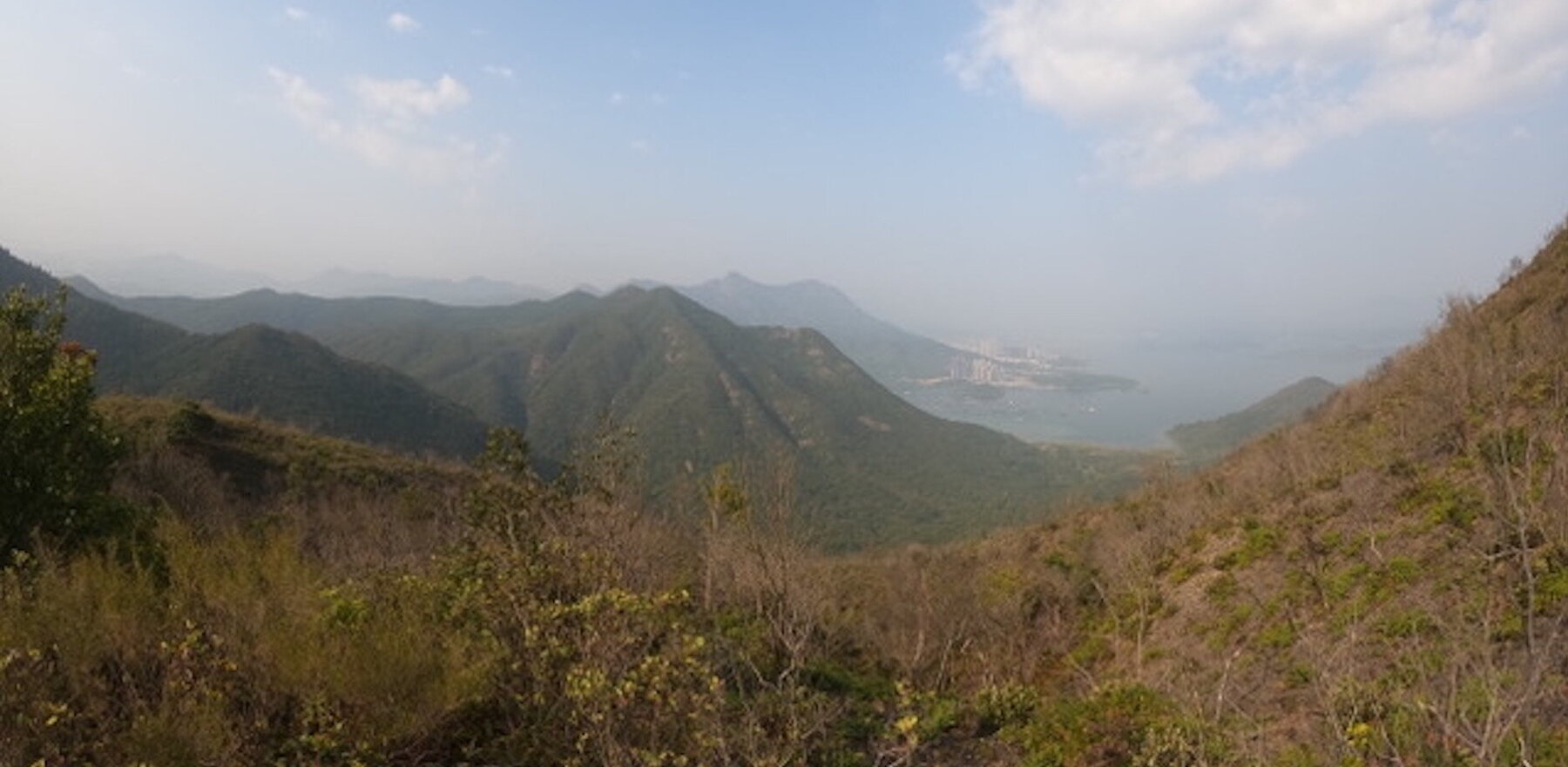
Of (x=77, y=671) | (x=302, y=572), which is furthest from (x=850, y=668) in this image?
(x=77, y=671)

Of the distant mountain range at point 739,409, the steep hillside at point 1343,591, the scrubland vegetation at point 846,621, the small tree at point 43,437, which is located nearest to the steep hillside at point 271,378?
the distant mountain range at point 739,409

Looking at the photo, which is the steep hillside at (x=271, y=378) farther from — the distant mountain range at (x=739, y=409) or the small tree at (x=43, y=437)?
the small tree at (x=43, y=437)

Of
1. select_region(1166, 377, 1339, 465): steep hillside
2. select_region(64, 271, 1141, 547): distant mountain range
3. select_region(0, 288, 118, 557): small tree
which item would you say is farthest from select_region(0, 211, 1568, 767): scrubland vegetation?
select_region(1166, 377, 1339, 465): steep hillside

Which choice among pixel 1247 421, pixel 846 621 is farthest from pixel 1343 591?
pixel 1247 421

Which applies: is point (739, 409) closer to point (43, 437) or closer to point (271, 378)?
point (271, 378)

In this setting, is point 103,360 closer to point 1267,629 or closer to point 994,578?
point 994,578
